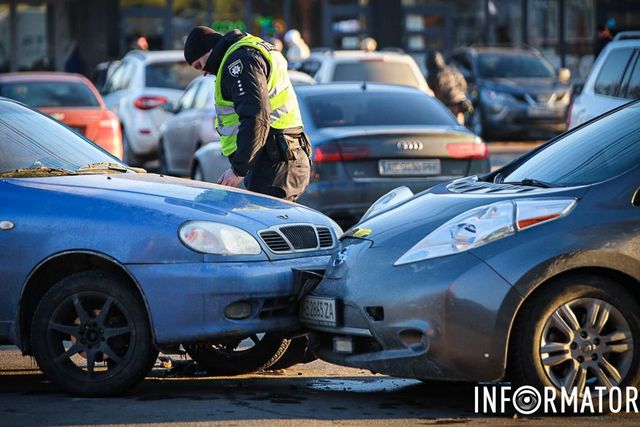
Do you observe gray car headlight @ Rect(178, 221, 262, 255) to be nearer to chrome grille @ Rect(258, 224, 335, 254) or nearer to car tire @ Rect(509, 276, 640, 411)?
chrome grille @ Rect(258, 224, 335, 254)

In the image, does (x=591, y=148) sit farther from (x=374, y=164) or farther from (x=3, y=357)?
(x=374, y=164)

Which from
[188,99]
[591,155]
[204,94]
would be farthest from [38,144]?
[188,99]

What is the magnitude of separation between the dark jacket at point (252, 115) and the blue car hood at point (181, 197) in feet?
1.84

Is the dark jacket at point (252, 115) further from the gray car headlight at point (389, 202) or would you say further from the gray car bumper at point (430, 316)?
the gray car bumper at point (430, 316)

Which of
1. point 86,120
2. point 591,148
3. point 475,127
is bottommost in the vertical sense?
point 475,127

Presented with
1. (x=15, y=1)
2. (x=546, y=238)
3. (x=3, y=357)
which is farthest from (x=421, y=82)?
(x=15, y=1)

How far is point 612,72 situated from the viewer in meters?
13.6

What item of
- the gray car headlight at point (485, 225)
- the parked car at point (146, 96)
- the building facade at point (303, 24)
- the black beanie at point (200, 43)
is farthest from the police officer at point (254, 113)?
the building facade at point (303, 24)

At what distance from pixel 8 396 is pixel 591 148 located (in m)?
2.98

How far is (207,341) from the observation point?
6625mm

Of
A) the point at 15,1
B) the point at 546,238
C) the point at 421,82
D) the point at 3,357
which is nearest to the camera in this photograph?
the point at 546,238

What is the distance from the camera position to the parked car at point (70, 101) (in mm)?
17094

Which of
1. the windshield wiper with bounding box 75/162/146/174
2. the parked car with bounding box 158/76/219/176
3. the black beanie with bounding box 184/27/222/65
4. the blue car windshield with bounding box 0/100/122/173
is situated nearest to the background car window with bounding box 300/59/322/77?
the parked car with bounding box 158/76/219/176

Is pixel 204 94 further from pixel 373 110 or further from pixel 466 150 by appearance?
pixel 466 150
